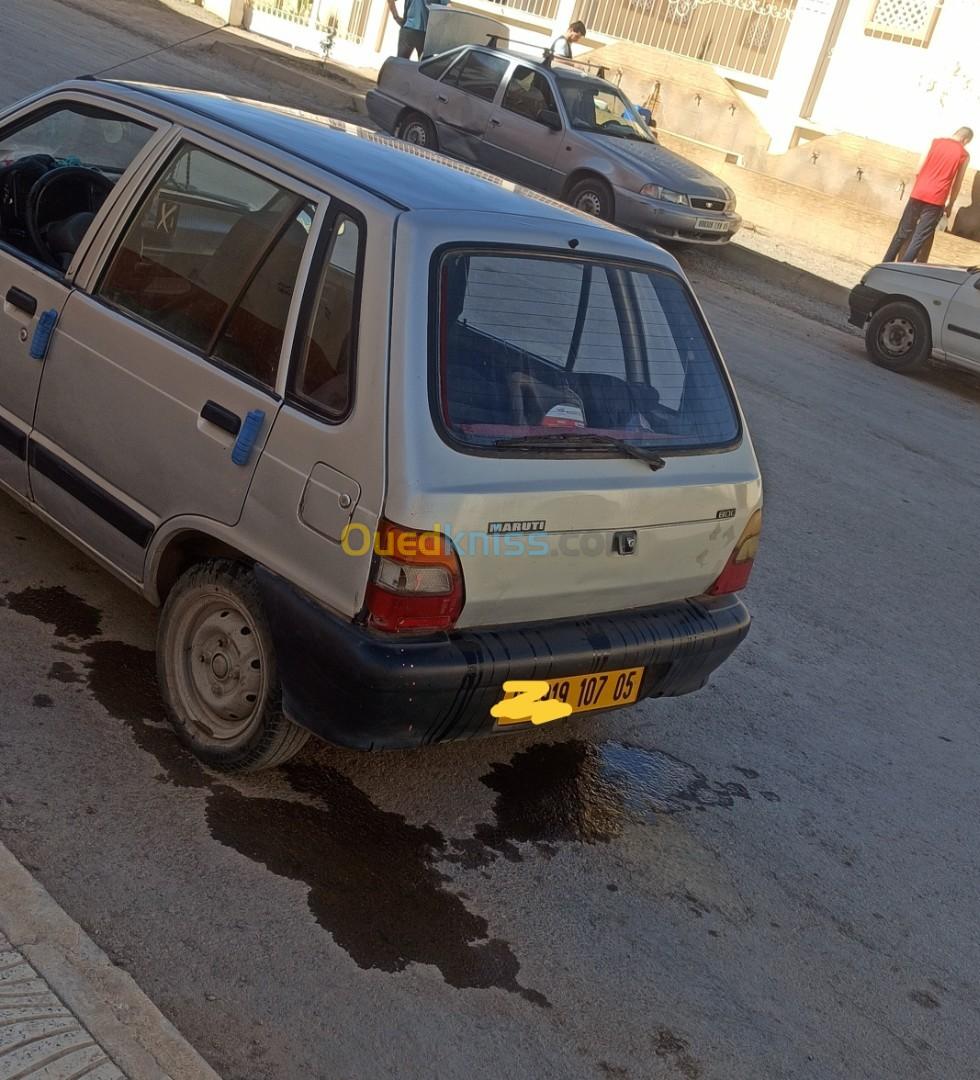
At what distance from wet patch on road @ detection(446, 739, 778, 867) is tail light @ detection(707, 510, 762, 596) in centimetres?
70

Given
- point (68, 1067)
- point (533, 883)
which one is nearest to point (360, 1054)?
point (68, 1067)

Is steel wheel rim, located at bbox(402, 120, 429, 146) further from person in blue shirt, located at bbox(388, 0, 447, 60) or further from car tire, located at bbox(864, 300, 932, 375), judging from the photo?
car tire, located at bbox(864, 300, 932, 375)

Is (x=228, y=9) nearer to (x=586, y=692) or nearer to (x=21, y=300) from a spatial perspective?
(x=21, y=300)

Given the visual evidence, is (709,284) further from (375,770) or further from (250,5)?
(250,5)

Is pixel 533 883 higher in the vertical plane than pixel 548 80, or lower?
lower

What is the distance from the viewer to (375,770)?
4238 mm

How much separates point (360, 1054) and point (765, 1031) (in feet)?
3.59

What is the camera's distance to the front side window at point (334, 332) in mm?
3594

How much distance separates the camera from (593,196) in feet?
49.5

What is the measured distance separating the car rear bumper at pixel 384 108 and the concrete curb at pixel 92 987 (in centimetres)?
1499

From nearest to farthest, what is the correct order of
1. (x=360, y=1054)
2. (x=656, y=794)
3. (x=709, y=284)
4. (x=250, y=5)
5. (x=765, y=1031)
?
(x=360, y=1054), (x=765, y=1031), (x=656, y=794), (x=709, y=284), (x=250, y=5)

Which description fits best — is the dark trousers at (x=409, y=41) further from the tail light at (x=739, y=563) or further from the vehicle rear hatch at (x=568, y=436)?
the tail light at (x=739, y=563)

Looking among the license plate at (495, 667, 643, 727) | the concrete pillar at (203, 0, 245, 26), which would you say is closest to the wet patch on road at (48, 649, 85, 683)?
the license plate at (495, 667, 643, 727)

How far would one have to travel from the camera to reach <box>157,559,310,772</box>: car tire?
3793 millimetres
